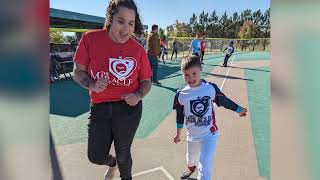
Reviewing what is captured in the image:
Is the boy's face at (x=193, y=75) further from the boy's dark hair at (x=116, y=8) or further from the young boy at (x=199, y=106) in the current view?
the boy's dark hair at (x=116, y=8)

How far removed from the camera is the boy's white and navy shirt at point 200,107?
3.92 metres

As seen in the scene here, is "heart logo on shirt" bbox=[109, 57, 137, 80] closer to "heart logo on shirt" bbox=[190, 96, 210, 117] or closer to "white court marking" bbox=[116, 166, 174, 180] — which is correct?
"heart logo on shirt" bbox=[190, 96, 210, 117]

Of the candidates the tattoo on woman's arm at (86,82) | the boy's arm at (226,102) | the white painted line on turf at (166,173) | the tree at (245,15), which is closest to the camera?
the tattoo on woman's arm at (86,82)

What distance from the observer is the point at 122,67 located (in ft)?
10.3

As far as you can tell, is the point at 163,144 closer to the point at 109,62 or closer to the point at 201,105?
the point at 201,105

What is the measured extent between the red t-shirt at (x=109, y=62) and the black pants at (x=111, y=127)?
90mm

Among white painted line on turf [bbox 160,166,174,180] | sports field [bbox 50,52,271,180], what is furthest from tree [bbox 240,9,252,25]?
white painted line on turf [bbox 160,166,174,180]

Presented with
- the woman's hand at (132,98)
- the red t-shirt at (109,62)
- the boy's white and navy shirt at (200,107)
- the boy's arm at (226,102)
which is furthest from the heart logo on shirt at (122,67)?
the boy's arm at (226,102)

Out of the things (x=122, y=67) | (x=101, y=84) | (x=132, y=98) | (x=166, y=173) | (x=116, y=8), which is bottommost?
(x=166, y=173)

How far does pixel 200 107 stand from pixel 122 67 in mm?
A: 1118

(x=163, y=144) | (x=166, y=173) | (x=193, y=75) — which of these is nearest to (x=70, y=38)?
(x=163, y=144)

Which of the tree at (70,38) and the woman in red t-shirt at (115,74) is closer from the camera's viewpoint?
the woman in red t-shirt at (115,74)
